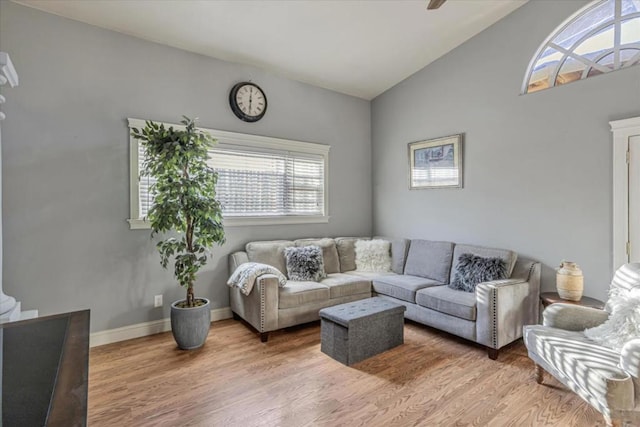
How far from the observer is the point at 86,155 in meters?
2.97

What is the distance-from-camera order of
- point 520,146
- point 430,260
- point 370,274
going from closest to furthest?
point 520,146, point 430,260, point 370,274

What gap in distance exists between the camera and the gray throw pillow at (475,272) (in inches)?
123

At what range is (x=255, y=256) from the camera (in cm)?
371

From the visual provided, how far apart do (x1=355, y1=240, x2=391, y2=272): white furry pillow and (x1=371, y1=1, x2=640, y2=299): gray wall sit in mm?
500

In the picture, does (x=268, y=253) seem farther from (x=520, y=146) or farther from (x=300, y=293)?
(x=520, y=146)

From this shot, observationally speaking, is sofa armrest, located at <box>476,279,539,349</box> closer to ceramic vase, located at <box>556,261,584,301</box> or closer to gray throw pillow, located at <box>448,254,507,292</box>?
gray throw pillow, located at <box>448,254,507,292</box>

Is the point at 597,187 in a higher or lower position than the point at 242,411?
higher

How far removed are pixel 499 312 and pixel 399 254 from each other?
158 centimetres

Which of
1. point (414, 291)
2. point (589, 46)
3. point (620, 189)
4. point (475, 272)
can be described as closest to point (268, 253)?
point (414, 291)

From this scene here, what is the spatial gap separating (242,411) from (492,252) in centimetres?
281

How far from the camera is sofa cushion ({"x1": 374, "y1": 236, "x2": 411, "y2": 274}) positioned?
4172 mm

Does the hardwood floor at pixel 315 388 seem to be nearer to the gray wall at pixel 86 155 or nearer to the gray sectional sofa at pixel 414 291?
the gray sectional sofa at pixel 414 291

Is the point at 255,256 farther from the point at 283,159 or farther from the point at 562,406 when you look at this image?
the point at 562,406

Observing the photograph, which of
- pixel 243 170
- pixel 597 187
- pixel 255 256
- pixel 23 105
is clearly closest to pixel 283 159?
pixel 243 170
